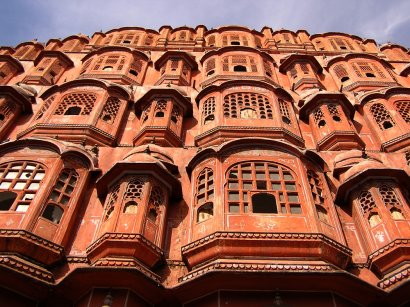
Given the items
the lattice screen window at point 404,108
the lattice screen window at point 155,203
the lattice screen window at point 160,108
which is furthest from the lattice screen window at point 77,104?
the lattice screen window at point 404,108

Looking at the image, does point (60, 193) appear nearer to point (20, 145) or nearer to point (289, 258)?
point (20, 145)

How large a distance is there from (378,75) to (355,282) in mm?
16156

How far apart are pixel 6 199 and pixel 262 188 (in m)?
7.65

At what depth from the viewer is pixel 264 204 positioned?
14.2 meters

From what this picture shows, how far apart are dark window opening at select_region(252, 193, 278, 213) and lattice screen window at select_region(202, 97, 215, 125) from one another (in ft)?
16.2

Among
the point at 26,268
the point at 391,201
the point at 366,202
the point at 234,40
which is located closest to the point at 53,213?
the point at 26,268

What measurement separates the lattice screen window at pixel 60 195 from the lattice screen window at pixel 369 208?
8.39 m

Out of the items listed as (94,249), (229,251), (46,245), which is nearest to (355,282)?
(229,251)

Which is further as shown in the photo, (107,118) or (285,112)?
(285,112)

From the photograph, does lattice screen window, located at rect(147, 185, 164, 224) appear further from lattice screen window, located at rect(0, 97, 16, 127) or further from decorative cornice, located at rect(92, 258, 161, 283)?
lattice screen window, located at rect(0, 97, 16, 127)

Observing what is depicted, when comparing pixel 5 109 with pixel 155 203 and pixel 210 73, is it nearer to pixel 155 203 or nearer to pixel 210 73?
pixel 155 203

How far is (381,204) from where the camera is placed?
40.1ft

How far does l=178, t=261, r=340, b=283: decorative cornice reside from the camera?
9.87m

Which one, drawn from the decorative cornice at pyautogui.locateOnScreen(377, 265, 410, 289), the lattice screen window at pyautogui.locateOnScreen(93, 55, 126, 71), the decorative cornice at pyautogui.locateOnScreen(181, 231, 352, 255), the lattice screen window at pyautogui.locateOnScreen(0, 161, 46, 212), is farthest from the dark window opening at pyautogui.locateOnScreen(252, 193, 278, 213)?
the lattice screen window at pyautogui.locateOnScreen(93, 55, 126, 71)
